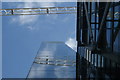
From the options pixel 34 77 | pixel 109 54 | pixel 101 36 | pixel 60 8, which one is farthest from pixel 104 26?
pixel 60 8

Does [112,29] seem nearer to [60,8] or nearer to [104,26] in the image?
[104,26]

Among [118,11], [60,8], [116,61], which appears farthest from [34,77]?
[60,8]

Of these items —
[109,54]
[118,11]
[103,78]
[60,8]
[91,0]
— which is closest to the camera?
[118,11]

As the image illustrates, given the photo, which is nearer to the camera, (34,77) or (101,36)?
(34,77)

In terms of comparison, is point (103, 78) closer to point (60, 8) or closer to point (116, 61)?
point (116, 61)

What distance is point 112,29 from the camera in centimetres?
1372

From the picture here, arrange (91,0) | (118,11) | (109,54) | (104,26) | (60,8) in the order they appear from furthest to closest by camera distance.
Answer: (60,8)
(91,0)
(104,26)
(109,54)
(118,11)

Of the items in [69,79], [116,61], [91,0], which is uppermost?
[91,0]

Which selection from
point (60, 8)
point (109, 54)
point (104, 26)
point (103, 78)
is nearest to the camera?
point (103, 78)

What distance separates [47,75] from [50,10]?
31.0 m

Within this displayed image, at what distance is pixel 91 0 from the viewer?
20875mm

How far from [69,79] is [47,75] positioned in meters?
1.58

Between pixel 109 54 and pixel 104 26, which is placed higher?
pixel 104 26

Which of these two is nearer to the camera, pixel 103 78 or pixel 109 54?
pixel 103 78
